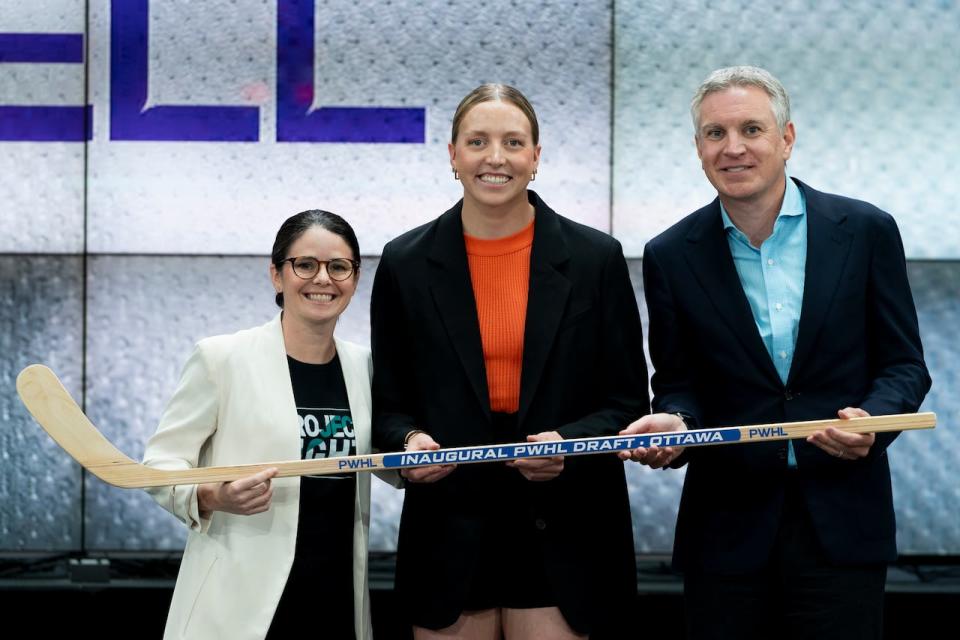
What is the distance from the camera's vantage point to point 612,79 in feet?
14.7

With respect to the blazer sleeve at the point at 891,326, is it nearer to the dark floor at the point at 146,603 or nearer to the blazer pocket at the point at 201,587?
the blazer pocket at the point at 201,587

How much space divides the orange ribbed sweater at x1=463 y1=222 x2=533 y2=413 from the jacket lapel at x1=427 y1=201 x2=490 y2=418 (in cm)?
3

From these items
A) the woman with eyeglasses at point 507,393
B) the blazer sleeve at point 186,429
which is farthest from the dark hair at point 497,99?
the blazer sleeve at point 186,429

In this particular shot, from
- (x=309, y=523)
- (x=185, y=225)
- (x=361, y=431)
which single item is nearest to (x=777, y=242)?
(x=361, y=431)

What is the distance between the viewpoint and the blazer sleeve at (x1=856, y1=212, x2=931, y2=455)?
249cm

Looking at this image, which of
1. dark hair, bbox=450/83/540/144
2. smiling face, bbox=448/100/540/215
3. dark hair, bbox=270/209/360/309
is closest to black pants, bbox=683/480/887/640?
smiling face, bbox=448/100/540/215

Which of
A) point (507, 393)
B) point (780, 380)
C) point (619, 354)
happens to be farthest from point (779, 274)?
point (507, 393)

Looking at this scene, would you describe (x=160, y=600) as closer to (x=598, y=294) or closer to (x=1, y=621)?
(x=1, y=621)

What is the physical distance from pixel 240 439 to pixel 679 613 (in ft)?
7.57

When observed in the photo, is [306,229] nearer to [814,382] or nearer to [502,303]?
[502,303]

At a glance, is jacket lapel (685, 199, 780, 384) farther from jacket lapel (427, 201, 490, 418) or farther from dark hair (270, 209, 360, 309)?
dark hair (270, 209, 360, 309)

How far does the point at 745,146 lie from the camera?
2.54m

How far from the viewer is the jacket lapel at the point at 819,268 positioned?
97.0 inches

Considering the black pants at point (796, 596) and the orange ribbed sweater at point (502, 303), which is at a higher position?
the orange ribbed sweater at point (502, 303)
